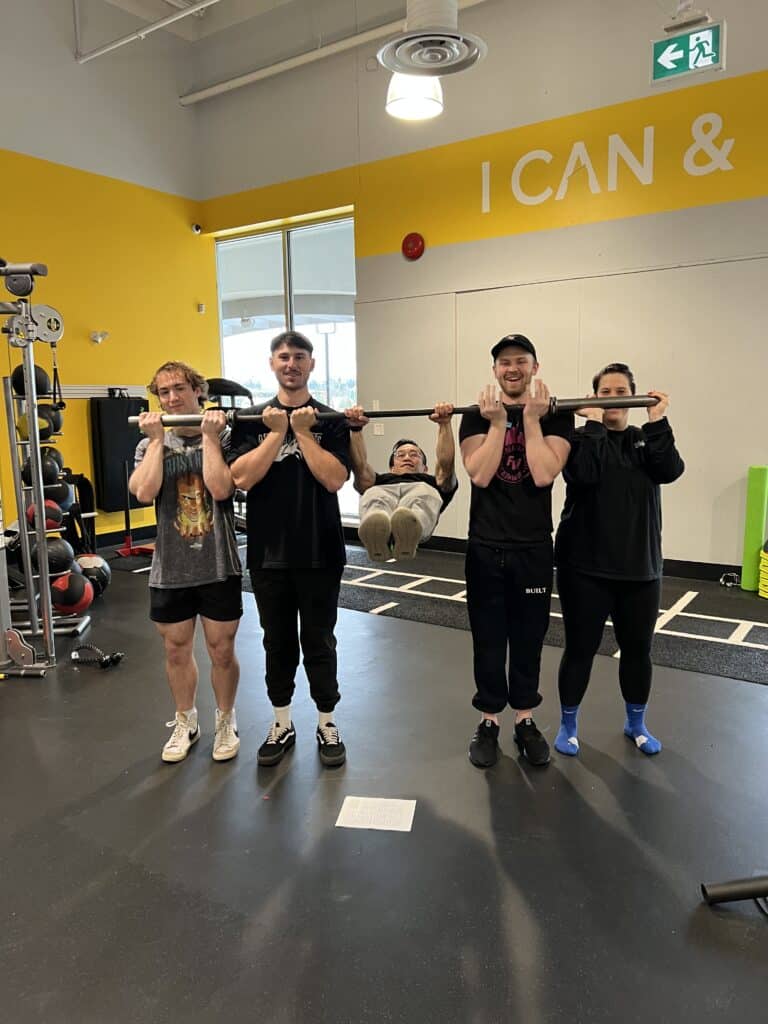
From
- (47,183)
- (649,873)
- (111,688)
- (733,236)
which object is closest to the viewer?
(649,873)

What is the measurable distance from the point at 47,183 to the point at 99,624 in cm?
443

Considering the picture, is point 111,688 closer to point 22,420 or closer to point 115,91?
point 22,420

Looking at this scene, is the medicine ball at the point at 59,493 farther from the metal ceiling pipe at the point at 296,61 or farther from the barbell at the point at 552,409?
the metal ceiling pipe at the point at 296,61

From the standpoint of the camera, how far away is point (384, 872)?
2.05 metres

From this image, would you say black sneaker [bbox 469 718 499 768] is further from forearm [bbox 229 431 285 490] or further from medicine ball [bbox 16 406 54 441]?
medicine ball [bbox 16 406 54 441]

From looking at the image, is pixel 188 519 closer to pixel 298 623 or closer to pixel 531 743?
pixel 298 623

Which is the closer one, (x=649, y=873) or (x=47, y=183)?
(x=649, y=873)

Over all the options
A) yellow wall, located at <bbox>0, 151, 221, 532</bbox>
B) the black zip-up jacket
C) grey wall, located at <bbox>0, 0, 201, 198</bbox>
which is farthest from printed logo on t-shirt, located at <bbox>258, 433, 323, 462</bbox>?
grey wall, located at <bbox>0, 0, 201, 198</bbox>

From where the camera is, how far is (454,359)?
6289mm

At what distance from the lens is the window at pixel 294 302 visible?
292 inches

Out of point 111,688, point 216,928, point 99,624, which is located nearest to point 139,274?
point 99,624

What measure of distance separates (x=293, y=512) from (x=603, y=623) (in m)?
1.25

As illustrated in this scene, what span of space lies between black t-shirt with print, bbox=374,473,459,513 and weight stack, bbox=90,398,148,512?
15.9 ft

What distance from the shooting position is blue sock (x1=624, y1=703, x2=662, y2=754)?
2719 mm
